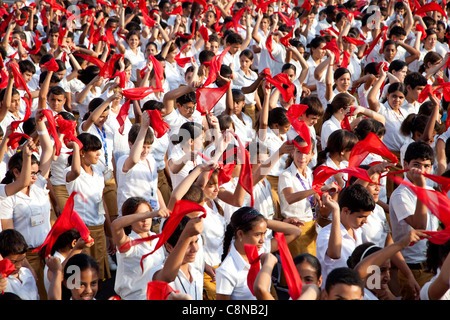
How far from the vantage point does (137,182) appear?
195 inches

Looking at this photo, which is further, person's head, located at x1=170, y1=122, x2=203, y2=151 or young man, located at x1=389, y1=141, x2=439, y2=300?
person's head, located at x1=170, y1=122, x2=203, y2=151

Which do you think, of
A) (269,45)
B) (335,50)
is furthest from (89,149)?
(269,45)

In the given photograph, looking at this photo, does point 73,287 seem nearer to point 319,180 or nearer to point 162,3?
point 319,180

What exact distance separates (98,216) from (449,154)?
311cm

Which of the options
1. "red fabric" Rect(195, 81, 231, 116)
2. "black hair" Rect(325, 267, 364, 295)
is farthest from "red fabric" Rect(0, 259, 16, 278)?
"red fabric" Rect(195, 81, 231, 116)

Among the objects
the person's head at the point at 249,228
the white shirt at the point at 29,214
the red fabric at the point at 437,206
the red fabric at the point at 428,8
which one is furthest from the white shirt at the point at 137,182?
the red fabric at the point at 428,8

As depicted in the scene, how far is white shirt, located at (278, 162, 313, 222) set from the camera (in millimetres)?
4699

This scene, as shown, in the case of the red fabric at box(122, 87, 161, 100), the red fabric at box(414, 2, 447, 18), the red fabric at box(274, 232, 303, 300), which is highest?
the red fabric at box(274, 232, 303, 300)

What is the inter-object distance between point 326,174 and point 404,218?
0.67m

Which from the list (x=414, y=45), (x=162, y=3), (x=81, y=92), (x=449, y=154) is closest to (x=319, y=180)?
(x=449, y=154)

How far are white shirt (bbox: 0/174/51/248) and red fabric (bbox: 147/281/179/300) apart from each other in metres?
1.77

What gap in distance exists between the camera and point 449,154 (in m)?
5.08

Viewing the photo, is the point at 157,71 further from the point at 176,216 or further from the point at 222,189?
the point at 176,216

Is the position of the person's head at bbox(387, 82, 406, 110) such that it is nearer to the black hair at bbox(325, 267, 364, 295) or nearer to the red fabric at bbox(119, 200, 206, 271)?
the red fabric at bbox(119, 200, 206, 271)
